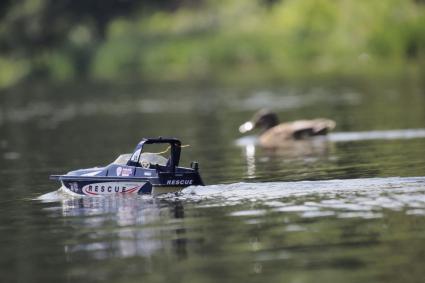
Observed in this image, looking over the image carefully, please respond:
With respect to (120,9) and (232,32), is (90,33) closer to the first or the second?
(120,9)

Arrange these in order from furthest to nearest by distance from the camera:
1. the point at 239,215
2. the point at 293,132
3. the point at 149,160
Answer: the point at 293,132 → the point at 149,160 → the point at 239,215

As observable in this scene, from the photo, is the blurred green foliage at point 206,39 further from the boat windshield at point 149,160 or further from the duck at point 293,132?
the boat windshield at point 149,160

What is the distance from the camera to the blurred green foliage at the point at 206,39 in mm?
71250

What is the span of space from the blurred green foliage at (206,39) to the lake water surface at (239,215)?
29.7 m

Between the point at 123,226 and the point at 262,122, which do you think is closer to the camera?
the point at 123,226

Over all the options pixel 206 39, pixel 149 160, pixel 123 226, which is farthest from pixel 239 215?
pixel 206 39

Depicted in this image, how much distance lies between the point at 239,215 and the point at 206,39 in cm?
7505

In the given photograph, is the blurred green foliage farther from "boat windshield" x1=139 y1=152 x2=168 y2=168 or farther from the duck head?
"boat windshield" x1=139 y1=152 x2=168 y2=168

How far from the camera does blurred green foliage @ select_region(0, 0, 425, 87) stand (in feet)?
234

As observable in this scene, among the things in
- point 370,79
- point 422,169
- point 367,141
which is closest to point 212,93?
point 370,79

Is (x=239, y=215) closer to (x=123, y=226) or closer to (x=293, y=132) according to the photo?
(x=123, y=226)

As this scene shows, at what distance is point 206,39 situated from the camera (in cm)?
9462

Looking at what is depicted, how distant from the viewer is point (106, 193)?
2366cm

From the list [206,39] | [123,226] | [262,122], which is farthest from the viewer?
[206,39]
